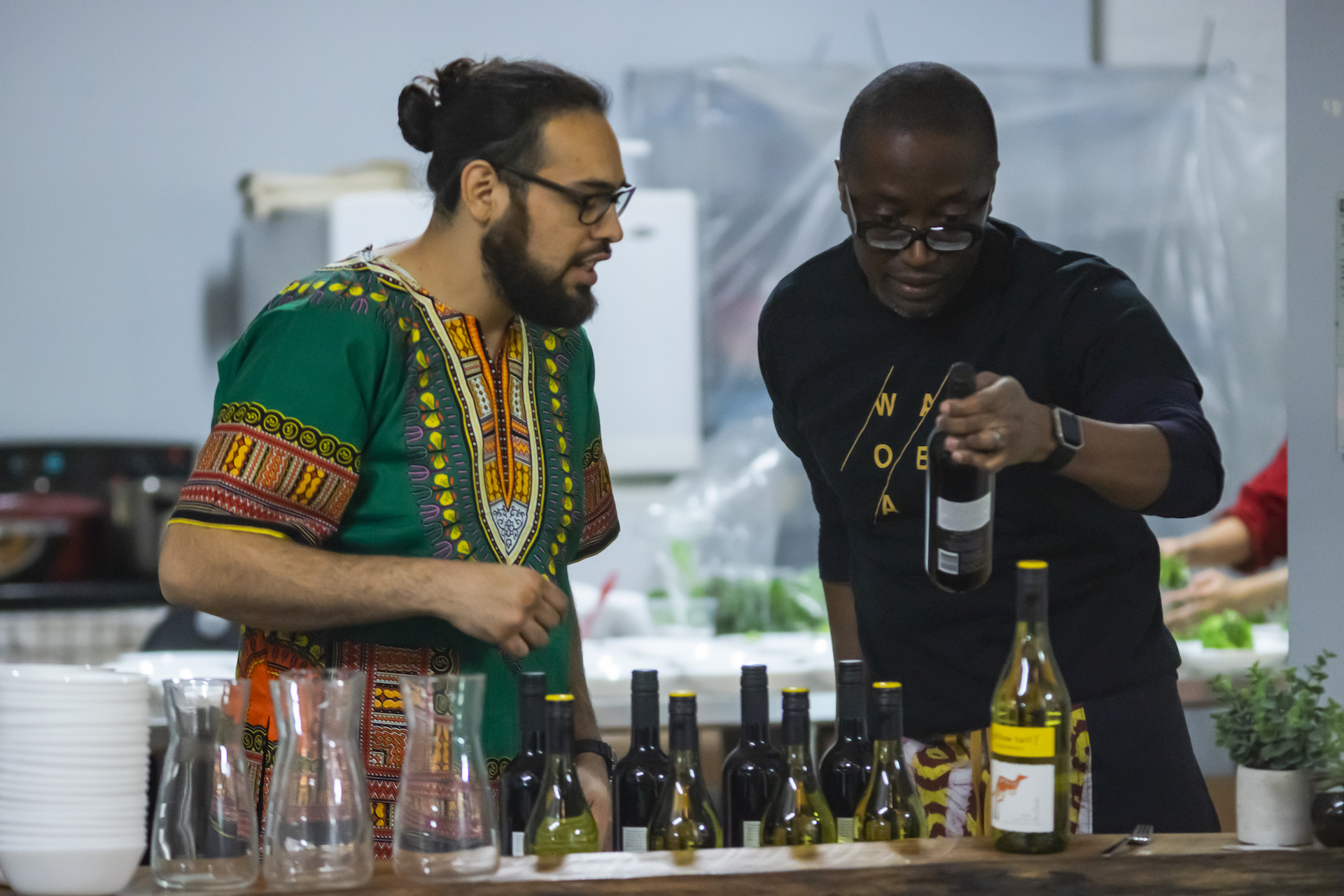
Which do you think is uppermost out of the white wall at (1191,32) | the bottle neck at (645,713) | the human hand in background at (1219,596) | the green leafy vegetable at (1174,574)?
the white wall at (1191,32)

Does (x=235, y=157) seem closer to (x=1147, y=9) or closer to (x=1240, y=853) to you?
(x=1147, y=9)

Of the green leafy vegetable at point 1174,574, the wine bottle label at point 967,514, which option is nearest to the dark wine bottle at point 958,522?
the wine bottle label at point 967,514

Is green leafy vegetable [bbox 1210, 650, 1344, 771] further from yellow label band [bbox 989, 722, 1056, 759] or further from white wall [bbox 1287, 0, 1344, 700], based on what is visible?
white wall [bbox 1287, 0, 1344, 700]

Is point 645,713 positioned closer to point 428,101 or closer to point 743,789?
point 743,789

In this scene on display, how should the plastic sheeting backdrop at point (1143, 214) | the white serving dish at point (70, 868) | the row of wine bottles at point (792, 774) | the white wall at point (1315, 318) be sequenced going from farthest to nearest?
the plastic sheeting backdrop at point (1143, 214)
the white wall at point (1315, 318)
the row of wine bottles at point (792, 774)
the white serving dish at point (70, 868)

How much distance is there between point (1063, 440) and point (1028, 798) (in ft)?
1.07

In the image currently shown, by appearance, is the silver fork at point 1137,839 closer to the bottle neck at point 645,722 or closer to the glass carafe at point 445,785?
the bottle neck at point 645,722

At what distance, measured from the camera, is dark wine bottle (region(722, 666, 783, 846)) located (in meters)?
1.18

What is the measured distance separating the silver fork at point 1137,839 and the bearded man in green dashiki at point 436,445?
0.49 m

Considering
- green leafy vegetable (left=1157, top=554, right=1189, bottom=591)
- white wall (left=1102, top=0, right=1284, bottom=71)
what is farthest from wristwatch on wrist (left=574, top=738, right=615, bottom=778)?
white wall (left=1102, top=0, right=1284, bottom=71)

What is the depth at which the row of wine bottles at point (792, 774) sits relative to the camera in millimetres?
1137

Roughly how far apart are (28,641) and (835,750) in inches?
117

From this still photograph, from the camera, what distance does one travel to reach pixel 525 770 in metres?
1.20

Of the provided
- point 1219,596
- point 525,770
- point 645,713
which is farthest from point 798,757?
point 1219,596
